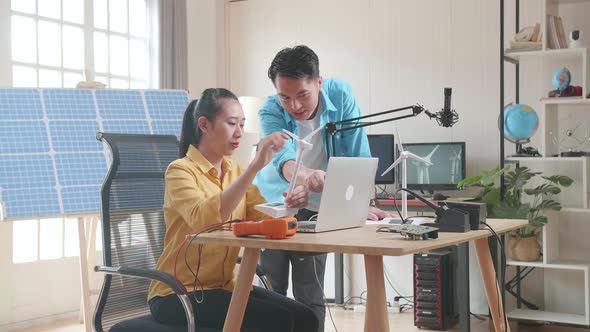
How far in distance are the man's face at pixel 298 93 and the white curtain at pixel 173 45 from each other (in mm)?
3234

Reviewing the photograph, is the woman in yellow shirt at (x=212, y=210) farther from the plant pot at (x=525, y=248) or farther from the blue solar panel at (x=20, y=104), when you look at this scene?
the plant pot at (x=525, y=248)

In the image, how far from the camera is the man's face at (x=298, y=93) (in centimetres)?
247

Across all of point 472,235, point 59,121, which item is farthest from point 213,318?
point 59,121

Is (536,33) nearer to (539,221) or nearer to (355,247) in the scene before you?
(539,221)

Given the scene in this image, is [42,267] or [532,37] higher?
[532,37]

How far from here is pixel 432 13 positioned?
546 cm

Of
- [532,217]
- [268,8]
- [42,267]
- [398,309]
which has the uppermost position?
[268,8]

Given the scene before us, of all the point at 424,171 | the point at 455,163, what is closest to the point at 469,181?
the point at 455,163

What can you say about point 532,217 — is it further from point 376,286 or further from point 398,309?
point 376,286

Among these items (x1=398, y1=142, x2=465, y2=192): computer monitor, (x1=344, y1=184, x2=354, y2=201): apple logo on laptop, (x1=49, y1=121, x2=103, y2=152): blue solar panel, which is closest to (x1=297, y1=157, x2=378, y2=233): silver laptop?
(x1=344, y1=184, x2=354, y2=201): apple logo on laptop

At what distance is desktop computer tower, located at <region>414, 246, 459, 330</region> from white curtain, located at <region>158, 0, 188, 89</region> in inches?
88.7

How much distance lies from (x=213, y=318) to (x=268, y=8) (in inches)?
172

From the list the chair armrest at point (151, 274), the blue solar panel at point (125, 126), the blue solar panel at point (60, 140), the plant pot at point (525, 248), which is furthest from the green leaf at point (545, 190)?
the chair armrest at point (151, 274)

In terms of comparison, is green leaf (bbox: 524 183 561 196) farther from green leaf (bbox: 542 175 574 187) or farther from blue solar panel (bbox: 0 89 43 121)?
blue solar panel (bbox: 0 89 43 121)
